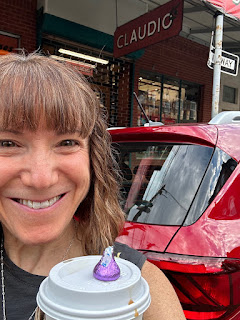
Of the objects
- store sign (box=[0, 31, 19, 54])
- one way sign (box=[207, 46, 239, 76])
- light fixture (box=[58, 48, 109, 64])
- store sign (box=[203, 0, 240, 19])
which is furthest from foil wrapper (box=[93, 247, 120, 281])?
light fixture (box=[58, 48, 109, 64])

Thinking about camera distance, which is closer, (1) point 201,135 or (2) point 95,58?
(1) point 201,135

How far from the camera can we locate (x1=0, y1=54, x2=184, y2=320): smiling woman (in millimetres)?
1061

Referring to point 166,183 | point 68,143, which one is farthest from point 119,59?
point 68,143

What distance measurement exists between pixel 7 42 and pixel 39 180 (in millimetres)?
6493

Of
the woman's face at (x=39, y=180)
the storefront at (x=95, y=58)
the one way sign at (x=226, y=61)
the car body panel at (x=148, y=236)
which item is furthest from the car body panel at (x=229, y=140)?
the storefront at (x=95, y=58)

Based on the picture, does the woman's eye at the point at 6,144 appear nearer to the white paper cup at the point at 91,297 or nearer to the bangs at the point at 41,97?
the bangs at the point at 41,97

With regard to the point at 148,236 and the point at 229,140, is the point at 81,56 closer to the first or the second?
the point at 229,140

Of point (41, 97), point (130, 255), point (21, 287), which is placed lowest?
point (21, 287)

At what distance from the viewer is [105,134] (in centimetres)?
143

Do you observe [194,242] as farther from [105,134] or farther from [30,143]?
[30,143]

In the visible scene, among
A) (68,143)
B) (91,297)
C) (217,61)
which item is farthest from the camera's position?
(217,61)

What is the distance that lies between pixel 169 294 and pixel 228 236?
624 mm

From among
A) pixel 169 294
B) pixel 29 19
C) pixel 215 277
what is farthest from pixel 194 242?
pixel 29 19

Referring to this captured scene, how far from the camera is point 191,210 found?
1800 mm
